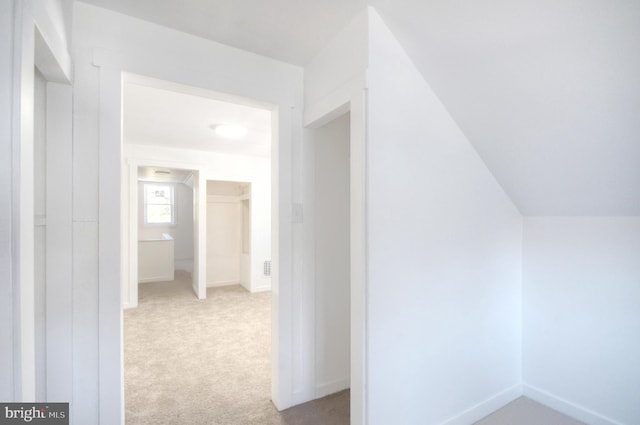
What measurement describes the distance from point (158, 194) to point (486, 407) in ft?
30.3

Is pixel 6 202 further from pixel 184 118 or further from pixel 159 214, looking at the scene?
pixel 159 214

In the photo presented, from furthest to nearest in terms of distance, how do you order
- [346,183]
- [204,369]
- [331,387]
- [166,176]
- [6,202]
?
1. [166,176]
2. [204,369]
3. [346,183]
4. [331,387]
5. [6,202]

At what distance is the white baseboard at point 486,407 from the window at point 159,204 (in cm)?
893

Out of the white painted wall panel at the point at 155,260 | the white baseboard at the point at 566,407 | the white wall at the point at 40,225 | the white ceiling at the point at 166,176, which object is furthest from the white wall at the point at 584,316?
the white ceiling at the point at 166,176

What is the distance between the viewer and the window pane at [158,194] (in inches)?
338

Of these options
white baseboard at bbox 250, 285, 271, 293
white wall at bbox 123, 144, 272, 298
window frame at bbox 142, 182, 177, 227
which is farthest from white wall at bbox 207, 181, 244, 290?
window frame at bbox 142, 182, 177, 227

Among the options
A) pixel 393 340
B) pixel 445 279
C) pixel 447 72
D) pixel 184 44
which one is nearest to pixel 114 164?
pixel 184 44

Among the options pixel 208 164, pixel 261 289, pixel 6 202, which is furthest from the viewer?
pixel 261 289

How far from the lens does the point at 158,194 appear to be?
873 centimetres

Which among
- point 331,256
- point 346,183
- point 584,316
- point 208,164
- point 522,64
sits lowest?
point 584,316

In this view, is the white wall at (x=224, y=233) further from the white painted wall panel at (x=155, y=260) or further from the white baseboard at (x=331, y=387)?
the white baseboard at (x=331, y=387)

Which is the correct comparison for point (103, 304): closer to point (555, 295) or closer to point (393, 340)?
point (393, 340)

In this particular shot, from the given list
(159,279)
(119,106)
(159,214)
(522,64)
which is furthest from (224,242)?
(522,64)

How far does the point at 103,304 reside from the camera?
5.21 feet
